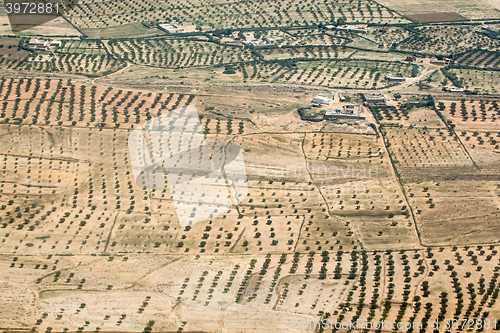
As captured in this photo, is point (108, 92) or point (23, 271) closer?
point (23, 271)

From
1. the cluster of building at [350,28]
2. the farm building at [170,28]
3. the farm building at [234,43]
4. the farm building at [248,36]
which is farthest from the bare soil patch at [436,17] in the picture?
the farm building at [170,28]

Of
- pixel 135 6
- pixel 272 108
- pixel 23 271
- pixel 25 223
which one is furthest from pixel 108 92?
pixel 135 6

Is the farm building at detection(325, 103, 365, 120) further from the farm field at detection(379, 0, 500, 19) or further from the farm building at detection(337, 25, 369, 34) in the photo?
the farm field at detection(379, 0, 500, 19)

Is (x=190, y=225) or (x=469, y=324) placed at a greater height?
(x=469, y=324)

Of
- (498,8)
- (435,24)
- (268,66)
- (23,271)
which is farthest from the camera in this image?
(498,8)

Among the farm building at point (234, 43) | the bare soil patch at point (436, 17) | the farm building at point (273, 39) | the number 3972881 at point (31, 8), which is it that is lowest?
the number 3972881 at point (31, 8)

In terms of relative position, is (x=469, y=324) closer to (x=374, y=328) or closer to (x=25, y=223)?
(x=374, y=328)

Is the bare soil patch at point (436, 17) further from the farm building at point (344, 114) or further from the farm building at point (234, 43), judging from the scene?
the farm building at point (344, 114)

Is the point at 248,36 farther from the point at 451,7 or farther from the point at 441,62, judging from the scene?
the point at 451,7

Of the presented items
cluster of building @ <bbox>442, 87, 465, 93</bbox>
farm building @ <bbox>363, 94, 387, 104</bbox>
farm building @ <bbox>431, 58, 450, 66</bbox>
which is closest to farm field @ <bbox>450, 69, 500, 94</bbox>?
cluster of building @ <bbox>442, 87, 465, 93</bbox>
